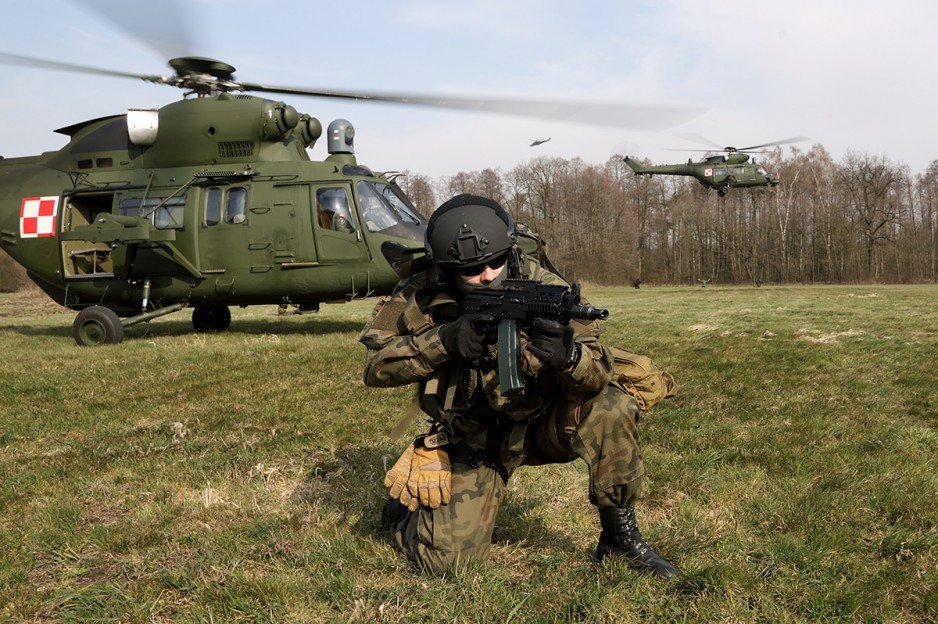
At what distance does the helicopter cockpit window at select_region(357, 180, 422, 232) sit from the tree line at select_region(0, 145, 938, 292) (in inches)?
1515

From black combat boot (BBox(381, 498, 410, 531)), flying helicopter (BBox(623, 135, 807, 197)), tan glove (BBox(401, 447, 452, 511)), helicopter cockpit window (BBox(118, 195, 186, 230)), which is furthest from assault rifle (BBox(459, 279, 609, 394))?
flying helicopter (BBox(623, 135, 807, 197))

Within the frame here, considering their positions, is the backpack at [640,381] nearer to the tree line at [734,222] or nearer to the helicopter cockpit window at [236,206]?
the helicopter cockpit window at [236,206]

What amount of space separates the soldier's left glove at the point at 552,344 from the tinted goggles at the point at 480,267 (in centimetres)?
55

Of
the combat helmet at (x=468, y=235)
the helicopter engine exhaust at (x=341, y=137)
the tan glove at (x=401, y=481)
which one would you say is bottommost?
the tan glove at (x=401, y=481)

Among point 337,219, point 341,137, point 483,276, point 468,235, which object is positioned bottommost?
point 483,276

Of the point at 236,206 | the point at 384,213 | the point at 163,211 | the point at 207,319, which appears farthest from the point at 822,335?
the point at 207,319

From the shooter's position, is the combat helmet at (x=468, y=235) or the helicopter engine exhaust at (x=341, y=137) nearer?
the combat helmet at (x=468, y=235)

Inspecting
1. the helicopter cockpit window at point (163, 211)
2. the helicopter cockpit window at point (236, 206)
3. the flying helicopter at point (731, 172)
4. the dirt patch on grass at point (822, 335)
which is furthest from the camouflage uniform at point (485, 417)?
the flying helicopter at point (731, 172)

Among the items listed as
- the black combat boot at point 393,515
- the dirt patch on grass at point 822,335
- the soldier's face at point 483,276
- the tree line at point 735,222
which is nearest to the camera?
the soldier's face at point 483,276

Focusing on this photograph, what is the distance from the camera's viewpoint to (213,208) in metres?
11.5

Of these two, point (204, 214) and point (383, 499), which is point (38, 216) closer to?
point (204, 214)

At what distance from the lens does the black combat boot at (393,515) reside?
3.76 m

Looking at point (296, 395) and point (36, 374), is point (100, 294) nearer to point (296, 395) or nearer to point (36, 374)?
point (36, 374)

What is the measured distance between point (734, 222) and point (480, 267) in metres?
56.3
